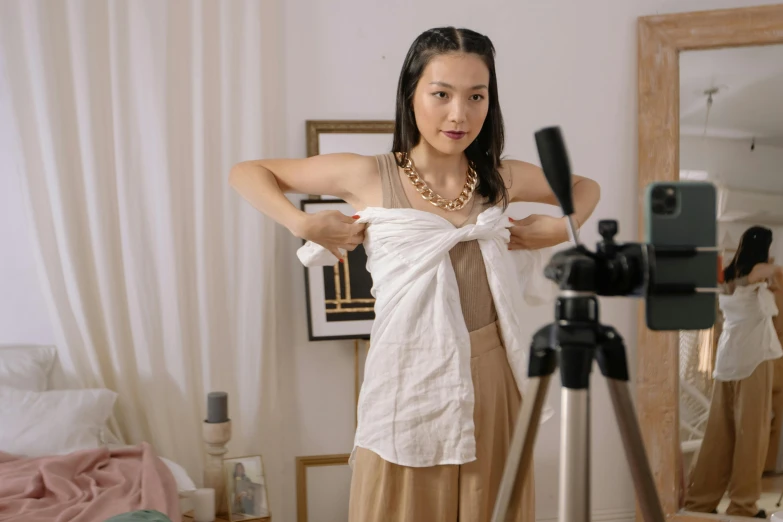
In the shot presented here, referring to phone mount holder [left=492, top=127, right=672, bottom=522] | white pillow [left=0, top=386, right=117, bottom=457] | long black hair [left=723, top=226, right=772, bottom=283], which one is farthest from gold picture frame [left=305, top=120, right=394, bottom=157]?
phone mount holder [left=492, top=127, right=672, bottom=522]

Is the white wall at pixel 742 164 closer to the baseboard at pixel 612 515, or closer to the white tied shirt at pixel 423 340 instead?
the baseboard at pixel 612 515

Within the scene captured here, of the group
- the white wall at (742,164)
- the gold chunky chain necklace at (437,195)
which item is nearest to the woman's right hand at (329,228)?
the gold chunky chain necklace at (437,195)

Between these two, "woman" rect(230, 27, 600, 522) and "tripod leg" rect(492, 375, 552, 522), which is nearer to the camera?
"tripod leg" rect(492, 375, 552, 522)

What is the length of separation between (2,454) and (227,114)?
3.84ft

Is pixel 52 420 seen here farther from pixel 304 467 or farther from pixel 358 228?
pixel 358 228

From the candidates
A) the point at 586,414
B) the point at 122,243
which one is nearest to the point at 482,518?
the point at 586,414

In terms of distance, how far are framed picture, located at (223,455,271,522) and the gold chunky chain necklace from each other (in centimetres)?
132

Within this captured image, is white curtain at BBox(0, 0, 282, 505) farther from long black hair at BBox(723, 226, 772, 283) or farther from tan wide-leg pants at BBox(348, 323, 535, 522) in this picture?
long black hair at BBox(723, 226, 772, 283)

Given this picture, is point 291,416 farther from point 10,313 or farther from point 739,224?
point 739,224

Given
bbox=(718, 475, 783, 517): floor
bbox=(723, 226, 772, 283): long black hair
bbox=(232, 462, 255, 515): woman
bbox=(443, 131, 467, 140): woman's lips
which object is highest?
bbox=(443, 131, 467, 140): woman's lips

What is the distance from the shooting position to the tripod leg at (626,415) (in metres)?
0.78

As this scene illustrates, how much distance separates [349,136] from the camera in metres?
2.58

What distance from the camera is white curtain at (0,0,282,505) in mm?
2369

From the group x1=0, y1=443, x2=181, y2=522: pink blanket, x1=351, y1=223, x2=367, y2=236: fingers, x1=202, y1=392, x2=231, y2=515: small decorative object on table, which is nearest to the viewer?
x1=351, y1=223, x2=367, y2=236: fingers
